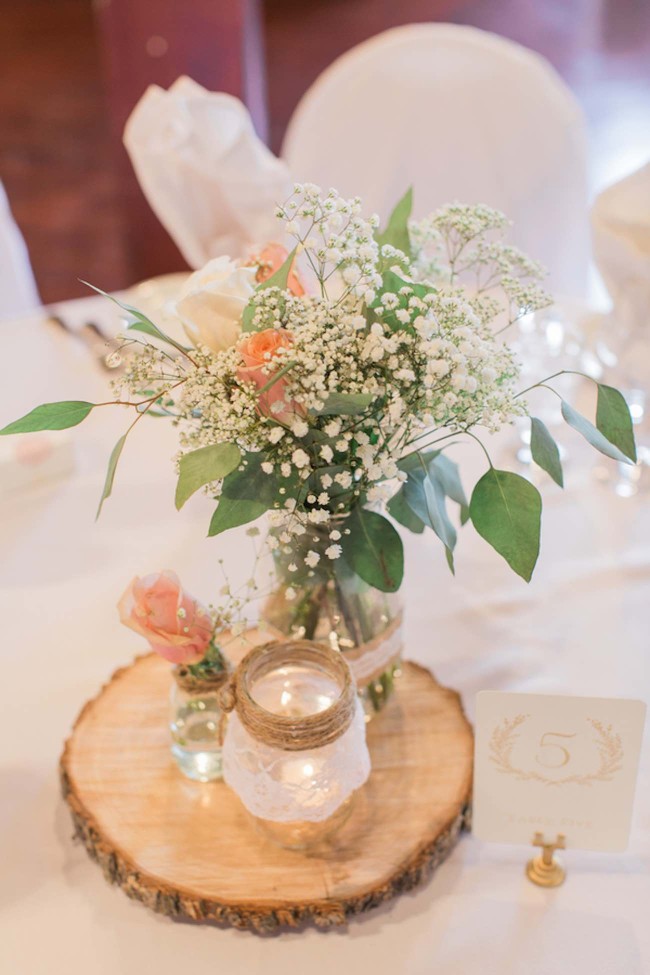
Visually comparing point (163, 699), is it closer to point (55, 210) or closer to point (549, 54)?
point (55, 210)

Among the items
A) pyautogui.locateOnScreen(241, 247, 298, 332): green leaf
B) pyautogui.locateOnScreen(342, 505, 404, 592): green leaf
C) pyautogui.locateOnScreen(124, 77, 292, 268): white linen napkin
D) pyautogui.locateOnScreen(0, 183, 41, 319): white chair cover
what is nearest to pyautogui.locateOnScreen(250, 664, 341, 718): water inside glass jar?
pyautogui.locateOnScreen(342, 505, 404, 592): green leaf

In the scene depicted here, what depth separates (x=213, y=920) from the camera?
92 cm

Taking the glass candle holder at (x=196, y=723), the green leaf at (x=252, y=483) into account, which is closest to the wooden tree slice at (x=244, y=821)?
the glass candle holder at (x=196, y=723)

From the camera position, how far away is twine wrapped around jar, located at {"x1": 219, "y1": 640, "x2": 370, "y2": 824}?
845 mm

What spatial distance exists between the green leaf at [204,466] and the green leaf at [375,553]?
0.53 ft

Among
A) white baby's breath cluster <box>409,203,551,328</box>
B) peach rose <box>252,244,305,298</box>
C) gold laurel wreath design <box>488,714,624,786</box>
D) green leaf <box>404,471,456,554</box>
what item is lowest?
gold laurel wreath design <box>488,714,624,786</box>

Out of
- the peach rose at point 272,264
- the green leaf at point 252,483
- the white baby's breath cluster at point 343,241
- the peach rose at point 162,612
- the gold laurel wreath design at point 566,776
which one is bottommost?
the gold laurel wreath design at point 566,776

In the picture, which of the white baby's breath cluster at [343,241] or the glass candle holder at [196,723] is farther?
the glass candle holder at [196,723]

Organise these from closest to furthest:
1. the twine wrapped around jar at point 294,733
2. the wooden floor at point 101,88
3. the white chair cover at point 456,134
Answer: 1. the twine wrapped around jar at point 294,733
2. the white chair cover at point 456,134
3. the wooden floor at point 101,88

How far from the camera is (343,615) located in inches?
39.1

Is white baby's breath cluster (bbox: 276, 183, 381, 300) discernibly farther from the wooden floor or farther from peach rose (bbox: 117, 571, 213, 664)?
the wooden floor

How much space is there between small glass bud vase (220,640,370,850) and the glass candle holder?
0.26 feet

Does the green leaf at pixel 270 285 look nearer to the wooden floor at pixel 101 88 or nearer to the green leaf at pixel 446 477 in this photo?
the green leaf at pixel 446 477

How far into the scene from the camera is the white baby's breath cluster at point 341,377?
76 centimetres
